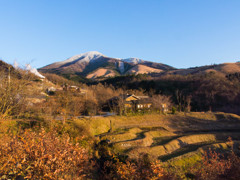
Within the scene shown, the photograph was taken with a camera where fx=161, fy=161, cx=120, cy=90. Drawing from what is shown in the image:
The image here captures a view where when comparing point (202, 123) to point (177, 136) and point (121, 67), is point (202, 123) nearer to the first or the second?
point (177, 136)

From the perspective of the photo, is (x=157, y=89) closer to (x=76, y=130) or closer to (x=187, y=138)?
(x=187, y=138)

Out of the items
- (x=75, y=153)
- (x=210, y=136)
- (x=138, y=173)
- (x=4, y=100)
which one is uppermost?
(x=4, y=100)

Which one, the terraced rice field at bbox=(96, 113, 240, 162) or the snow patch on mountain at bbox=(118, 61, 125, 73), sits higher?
the snow patch on mountain at bbox=(118, 61, 125, 73)

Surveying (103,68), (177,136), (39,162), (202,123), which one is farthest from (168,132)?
(103,68)

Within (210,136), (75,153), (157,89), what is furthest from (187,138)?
(157,89)

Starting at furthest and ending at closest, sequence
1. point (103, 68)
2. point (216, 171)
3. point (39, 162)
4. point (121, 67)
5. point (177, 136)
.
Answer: point (121, 67) < point (103, 68) < point (177, 136) < point (216, 171) < point (39, 162)

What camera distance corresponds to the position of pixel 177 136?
19.2m

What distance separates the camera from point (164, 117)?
26188 millimetres

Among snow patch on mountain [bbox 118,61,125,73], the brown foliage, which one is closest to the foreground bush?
the brown foliage

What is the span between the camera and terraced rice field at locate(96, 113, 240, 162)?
43.2ft

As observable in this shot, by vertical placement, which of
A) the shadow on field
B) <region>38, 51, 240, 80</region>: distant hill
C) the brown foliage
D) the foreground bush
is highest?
<region>38, 51, 240, 80</region>: distant hill

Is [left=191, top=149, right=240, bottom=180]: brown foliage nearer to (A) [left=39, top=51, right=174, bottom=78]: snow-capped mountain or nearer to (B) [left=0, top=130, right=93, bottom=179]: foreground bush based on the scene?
(B) [left=0, top=130, right=93, bottom=179]: foreground bush

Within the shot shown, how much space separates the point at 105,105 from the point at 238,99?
3263 centimetres

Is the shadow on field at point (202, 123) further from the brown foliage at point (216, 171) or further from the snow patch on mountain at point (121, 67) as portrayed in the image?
the snow patch on mountain at point (121, 67)
